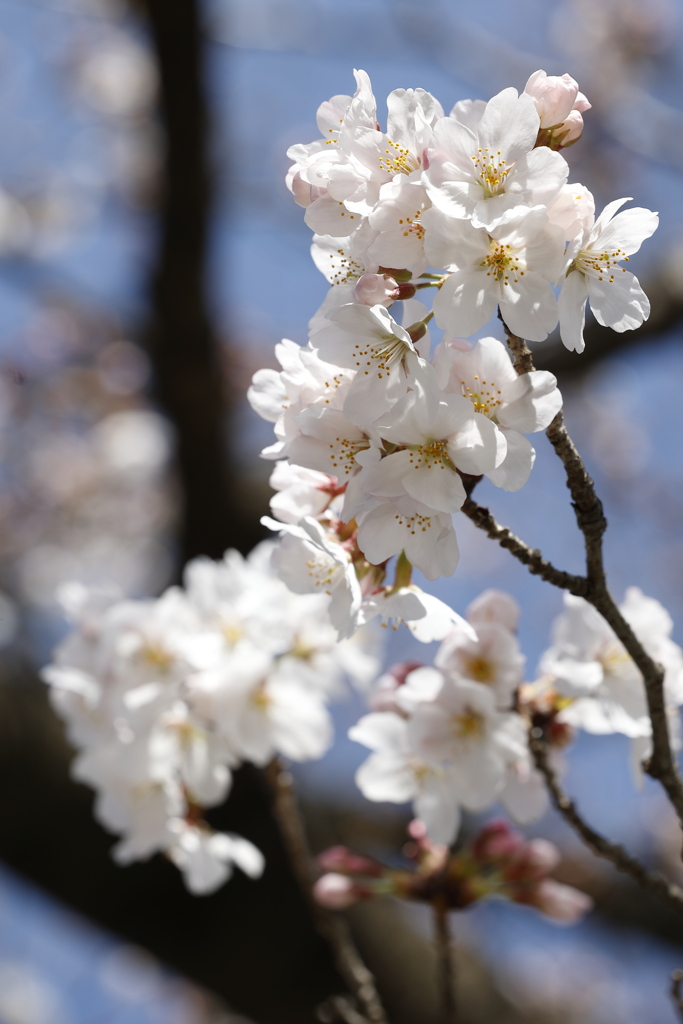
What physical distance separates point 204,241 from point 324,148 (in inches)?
78.0

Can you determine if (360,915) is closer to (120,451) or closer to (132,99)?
(120,451)

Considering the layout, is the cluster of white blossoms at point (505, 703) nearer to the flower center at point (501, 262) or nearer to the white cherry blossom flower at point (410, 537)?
the white cherry blossom flower at point (410, 537)

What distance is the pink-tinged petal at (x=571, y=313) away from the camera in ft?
2.21

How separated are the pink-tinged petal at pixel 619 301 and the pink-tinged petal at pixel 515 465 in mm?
124

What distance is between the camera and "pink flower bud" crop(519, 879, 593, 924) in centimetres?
116

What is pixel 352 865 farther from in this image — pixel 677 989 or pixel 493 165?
pixel 493 165

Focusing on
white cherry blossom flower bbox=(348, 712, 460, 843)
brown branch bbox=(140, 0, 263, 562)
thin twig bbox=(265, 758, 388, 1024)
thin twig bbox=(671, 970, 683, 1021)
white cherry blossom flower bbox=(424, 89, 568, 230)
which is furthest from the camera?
brown branch bbox=(140, 0, 263, 562)

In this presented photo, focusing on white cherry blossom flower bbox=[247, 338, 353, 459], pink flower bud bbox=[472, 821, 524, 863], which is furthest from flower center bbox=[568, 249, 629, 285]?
pink flower bud bbox=[472, 821, 524, 863]

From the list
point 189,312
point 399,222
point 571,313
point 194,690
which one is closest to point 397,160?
point 399,222

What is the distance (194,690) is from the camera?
103 centimetres

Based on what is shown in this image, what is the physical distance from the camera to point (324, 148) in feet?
2.47

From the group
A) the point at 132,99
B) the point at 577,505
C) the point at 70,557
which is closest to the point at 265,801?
the point at 577,505

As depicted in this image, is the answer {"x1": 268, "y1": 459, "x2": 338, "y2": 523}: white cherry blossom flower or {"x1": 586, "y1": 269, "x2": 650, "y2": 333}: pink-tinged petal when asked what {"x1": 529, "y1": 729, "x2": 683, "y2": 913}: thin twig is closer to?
{"x1": 268, "y1": 459, "x2": 338, "y2": 523}: white cherry blossom flower

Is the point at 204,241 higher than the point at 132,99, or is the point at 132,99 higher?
the point at 204,241
